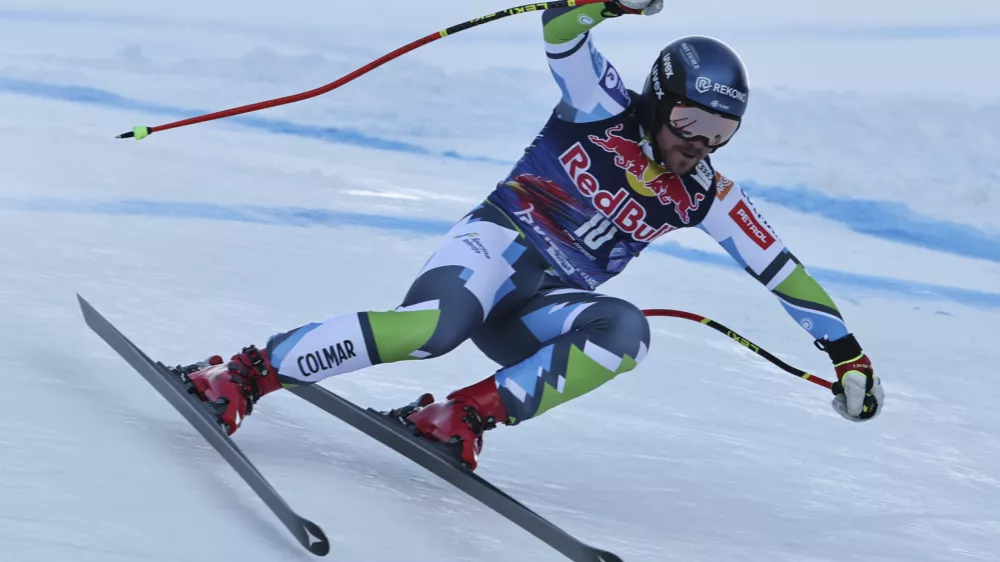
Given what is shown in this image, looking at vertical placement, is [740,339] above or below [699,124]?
below

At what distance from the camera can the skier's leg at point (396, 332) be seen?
2057 mm

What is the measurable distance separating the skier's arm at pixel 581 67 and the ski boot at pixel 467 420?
604 millimetres

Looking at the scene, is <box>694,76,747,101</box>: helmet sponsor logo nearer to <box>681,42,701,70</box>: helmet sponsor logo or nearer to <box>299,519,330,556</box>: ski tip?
<box>681,42,701,70</box>: helmet sponsor logo

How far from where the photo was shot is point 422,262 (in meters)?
4.20

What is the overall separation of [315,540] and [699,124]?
110 cm

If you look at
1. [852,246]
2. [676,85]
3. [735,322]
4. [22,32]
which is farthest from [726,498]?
[22,32]

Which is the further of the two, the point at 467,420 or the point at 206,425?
the point at 467,420

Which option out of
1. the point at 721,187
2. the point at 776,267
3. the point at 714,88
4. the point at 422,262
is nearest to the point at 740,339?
the point at 776,267

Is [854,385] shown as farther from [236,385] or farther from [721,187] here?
[236,385]

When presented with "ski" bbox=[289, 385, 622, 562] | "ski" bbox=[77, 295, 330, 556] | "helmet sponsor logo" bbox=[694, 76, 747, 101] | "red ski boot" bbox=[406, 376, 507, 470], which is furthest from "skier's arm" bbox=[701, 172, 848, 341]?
"ski" bbox=[77, 295, 330, 556]

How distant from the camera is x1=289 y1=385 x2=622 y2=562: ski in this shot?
1.86 meters

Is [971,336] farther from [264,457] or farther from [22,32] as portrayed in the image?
[22,32]

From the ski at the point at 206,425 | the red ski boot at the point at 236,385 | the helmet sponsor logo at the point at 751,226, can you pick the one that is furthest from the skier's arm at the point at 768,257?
the ski at the point at 206,425

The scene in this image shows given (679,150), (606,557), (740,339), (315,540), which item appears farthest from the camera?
(740,339)
